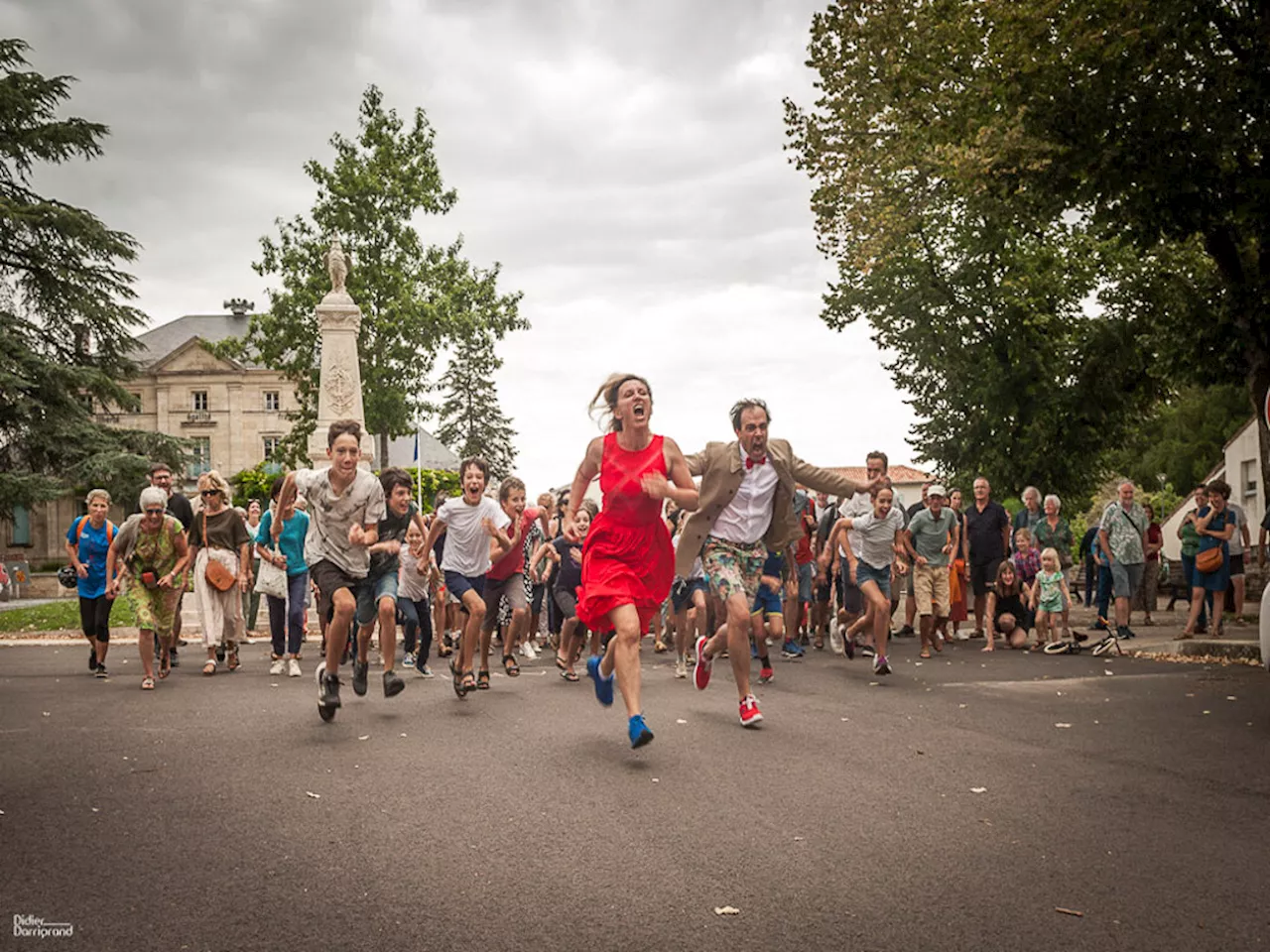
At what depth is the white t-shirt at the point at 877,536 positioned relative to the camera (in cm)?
1285

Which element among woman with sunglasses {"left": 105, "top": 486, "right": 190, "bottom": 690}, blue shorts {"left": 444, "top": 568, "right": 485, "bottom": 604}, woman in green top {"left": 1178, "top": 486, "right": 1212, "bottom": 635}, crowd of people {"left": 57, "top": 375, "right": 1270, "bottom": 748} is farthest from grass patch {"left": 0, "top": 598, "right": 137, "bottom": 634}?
woman in green top {"left": 1178, "top": 486, "right": 1212, "bottom": 635}

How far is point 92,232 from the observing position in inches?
1555

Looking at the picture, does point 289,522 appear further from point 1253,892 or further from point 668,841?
point 1253,892

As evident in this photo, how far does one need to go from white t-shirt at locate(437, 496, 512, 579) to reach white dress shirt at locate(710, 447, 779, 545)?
2.35m

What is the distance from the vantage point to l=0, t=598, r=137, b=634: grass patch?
2323 centimetres

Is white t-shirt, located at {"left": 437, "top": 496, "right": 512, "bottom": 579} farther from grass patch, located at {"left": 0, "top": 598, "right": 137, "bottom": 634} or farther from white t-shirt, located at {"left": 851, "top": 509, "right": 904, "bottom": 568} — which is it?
grass patch, located at {"left": 0, "top": 598, "right": 137, "bottom": 634}

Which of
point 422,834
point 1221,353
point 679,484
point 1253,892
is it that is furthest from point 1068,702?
point 1221,353

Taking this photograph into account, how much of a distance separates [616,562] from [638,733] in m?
1.16

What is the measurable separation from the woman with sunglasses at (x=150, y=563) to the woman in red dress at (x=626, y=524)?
5.42 m

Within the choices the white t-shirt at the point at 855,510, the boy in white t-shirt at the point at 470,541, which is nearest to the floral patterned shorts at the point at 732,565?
the boy in white t-shirt at the point at 470,541

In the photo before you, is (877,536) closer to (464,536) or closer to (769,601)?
(769,601)

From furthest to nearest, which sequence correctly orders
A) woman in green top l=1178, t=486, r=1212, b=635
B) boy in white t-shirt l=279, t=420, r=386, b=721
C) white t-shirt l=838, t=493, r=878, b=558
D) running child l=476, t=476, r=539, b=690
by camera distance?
woman in green top l=1178, t=486, r=1212, b=635, white t-shirt l=838, t=493, r=878, b=558, running child l=476, t=476, r=539, b=690, boy in white t-shirt l=279, t=420, r=386, b=721

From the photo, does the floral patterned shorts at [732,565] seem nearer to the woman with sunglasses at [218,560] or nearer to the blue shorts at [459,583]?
the blue shorts at [459,583]

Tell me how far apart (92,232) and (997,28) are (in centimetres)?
3174
